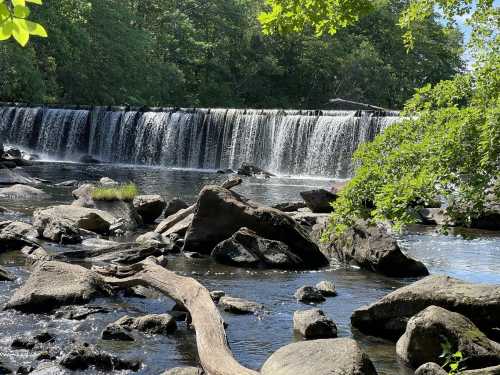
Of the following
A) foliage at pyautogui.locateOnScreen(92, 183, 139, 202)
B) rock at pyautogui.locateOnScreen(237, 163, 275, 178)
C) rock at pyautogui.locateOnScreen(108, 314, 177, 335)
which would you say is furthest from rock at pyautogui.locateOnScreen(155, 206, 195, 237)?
rock at pyautogui.locateOnScreen(237, 163, 275, 178)

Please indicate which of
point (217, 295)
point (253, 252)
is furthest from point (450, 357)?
point (253, 252)

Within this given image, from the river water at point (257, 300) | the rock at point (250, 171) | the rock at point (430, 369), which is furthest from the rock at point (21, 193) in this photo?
the rock at point (430, 369)

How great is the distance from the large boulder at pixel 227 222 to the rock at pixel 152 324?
17.0ft

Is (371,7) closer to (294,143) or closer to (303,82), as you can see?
(294,143)

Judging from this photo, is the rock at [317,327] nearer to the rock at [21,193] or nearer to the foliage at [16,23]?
the foliage at [16,23]

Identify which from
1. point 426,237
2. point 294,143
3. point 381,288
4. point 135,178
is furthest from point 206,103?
point 381,288

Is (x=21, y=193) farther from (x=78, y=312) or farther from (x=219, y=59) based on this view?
(x=219, y=59)

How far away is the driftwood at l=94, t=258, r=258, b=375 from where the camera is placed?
6.54 metres

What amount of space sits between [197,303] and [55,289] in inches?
80.7

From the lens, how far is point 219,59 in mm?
60969

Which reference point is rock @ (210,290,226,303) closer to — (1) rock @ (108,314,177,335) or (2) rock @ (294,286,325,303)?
(2) rock @ (294,286,325,303)

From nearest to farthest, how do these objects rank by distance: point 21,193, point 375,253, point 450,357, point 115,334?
→ point 450,357
point 115,334
point 375,253
point 21,193

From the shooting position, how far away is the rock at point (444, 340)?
23.3 ft

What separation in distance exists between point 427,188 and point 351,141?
90.9ft
